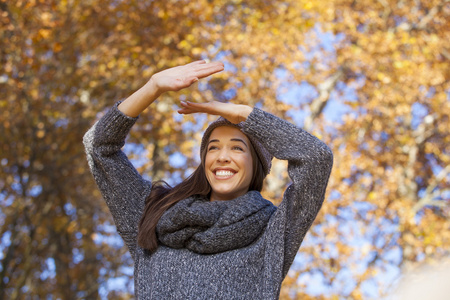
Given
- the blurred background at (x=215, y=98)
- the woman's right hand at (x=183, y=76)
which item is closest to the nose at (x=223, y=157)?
the woman's right hand at (x=183, y=76)

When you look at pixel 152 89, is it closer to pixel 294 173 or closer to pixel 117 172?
pixel 117 172

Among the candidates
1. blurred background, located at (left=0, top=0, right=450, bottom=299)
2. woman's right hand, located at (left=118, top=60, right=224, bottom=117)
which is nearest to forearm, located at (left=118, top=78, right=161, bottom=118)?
woman's right hand, located at (left=118, top=60, right=224, bottom=117)

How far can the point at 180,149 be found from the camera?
964 cm

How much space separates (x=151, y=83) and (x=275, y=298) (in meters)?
1.00

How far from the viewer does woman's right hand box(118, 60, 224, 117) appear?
228 centimetres

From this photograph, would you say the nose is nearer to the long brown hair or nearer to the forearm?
the long brown hair

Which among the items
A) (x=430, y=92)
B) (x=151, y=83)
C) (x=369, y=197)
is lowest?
(x=151, y=83)

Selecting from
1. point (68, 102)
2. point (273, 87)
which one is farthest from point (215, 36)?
point (68, 102)

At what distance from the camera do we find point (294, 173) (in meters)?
2.25

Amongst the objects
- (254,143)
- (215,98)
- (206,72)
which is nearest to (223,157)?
(254,143)

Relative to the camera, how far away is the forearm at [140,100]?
2.39 metres

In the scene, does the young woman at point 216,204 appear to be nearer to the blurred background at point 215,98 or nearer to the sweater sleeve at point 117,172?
the sweater sleeve at point 117,172

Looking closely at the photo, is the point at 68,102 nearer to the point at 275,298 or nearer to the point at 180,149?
the point at 180,149

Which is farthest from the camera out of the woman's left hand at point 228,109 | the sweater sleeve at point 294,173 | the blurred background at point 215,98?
the blurred background at point 215,98
